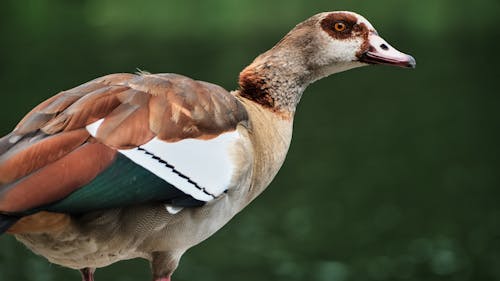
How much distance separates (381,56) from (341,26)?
219 millimetres

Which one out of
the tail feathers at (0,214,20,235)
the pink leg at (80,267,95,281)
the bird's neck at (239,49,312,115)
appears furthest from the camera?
the bird's neck at (239,49,312,115)

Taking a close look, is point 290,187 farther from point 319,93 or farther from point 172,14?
point 172,14

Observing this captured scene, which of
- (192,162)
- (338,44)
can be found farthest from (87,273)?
(338,44)

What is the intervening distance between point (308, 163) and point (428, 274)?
Result: 2922mm

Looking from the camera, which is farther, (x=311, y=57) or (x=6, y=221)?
(x=311, y=57)

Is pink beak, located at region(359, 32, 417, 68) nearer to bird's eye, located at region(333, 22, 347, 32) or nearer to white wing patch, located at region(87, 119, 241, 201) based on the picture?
bird's eye, located at region(333, 22, 347, 32)

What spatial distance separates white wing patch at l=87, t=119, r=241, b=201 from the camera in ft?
11.1

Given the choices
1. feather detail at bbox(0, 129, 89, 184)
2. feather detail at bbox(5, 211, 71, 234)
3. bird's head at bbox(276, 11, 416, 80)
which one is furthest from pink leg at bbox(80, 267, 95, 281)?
bird's head at bbox(276, 11, 416, 80)

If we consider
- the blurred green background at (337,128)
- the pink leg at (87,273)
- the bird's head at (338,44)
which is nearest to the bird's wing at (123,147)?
the bird's head at (338,44)

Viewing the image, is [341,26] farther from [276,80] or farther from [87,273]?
[87,273]

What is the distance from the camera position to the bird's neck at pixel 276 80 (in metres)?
4.25

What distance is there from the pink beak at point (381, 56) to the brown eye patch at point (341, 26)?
8cm

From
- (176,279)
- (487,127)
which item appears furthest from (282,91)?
(487,127)

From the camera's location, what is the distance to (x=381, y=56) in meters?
4.34
